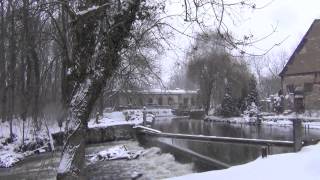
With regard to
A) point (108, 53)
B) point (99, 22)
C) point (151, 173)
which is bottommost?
point (151, 173)

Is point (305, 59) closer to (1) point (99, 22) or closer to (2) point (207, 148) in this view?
Answer: (2) point (207, 148)

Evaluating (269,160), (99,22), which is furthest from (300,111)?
(99,22)

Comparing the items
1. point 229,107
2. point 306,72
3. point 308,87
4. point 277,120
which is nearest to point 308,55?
point 306,72

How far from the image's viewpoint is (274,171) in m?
10.6

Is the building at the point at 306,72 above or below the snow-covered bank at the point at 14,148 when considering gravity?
above

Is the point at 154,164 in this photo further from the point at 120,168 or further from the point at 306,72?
the point at 306,72

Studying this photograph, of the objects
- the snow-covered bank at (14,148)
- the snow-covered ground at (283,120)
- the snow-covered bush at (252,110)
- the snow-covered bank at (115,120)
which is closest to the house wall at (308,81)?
the snow-covered ground at (283,120)

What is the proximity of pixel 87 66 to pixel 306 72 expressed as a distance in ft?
149

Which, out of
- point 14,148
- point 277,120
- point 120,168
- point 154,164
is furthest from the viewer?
point 277,120

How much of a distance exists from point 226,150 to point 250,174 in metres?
11.1

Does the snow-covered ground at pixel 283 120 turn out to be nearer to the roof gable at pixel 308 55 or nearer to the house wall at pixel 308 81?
the house wall at pixel 308 81

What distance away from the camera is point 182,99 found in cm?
10256

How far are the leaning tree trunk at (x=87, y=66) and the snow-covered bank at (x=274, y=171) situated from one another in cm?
260

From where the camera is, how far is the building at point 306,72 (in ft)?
160
